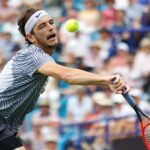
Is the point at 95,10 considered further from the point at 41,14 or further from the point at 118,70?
the point at 41,14

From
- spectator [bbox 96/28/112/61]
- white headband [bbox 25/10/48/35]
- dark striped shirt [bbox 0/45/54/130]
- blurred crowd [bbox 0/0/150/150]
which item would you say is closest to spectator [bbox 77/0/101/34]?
blurred crowd [bbox 0/0/150/150]

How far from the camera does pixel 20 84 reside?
6758 mm


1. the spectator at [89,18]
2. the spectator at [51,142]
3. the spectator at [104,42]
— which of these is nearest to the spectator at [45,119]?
the spectator at [51,142]

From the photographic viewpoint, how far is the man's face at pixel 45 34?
6883 millimetres

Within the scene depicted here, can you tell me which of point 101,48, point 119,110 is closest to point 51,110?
point 119,110

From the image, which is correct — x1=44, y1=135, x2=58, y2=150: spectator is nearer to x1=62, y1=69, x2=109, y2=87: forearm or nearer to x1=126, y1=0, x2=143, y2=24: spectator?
x1=126, y1=0, x2=143, y2=24: spectator

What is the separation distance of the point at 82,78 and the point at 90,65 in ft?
21.1

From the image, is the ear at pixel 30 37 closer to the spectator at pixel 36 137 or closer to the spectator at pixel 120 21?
the spectator at pixel 36 137

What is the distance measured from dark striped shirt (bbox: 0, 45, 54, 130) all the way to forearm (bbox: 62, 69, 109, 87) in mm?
326

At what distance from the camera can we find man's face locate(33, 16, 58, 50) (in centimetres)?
688

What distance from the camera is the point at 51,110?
458 inches

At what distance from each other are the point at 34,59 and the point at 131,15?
7.47m

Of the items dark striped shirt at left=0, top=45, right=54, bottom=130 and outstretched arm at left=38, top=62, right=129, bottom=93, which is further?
dark striped shirt at left=0, top=45, right=54, bottom=130

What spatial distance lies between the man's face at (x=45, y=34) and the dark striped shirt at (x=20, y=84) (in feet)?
0.45
